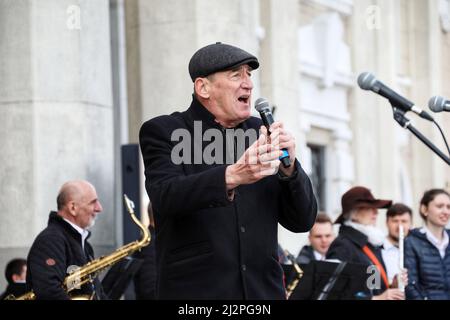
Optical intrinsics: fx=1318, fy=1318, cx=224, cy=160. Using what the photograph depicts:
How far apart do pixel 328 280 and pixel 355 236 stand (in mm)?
1026

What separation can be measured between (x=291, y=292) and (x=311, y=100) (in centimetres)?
870

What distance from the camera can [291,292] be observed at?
1003 centimetres

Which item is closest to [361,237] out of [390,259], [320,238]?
[390,259]

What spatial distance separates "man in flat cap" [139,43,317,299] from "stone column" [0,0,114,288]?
5.89 meters

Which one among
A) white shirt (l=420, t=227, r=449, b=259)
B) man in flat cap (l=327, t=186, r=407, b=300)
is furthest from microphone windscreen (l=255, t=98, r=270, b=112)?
white shirt (l=420, t=227, r=449, b=259)

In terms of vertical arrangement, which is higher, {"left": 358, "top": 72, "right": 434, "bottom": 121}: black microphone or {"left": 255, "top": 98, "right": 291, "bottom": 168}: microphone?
{"left": 358, "top": 72, "right": 434, "bottom": 121}: black microphone

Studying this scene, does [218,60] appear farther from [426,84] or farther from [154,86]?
[426,84]

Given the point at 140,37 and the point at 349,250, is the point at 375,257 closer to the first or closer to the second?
the point at 349,250

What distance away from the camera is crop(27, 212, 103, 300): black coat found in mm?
8859

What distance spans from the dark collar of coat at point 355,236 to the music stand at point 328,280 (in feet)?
2.78

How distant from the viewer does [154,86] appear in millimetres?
13484

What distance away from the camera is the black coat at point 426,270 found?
10.5 m

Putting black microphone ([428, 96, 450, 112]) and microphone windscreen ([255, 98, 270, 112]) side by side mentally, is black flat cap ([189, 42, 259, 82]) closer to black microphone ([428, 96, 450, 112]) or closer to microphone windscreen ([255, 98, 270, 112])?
microphone windscreen ([255, 98, 270, 112])

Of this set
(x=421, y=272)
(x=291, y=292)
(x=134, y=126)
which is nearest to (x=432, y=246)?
(x=421, y=272)
